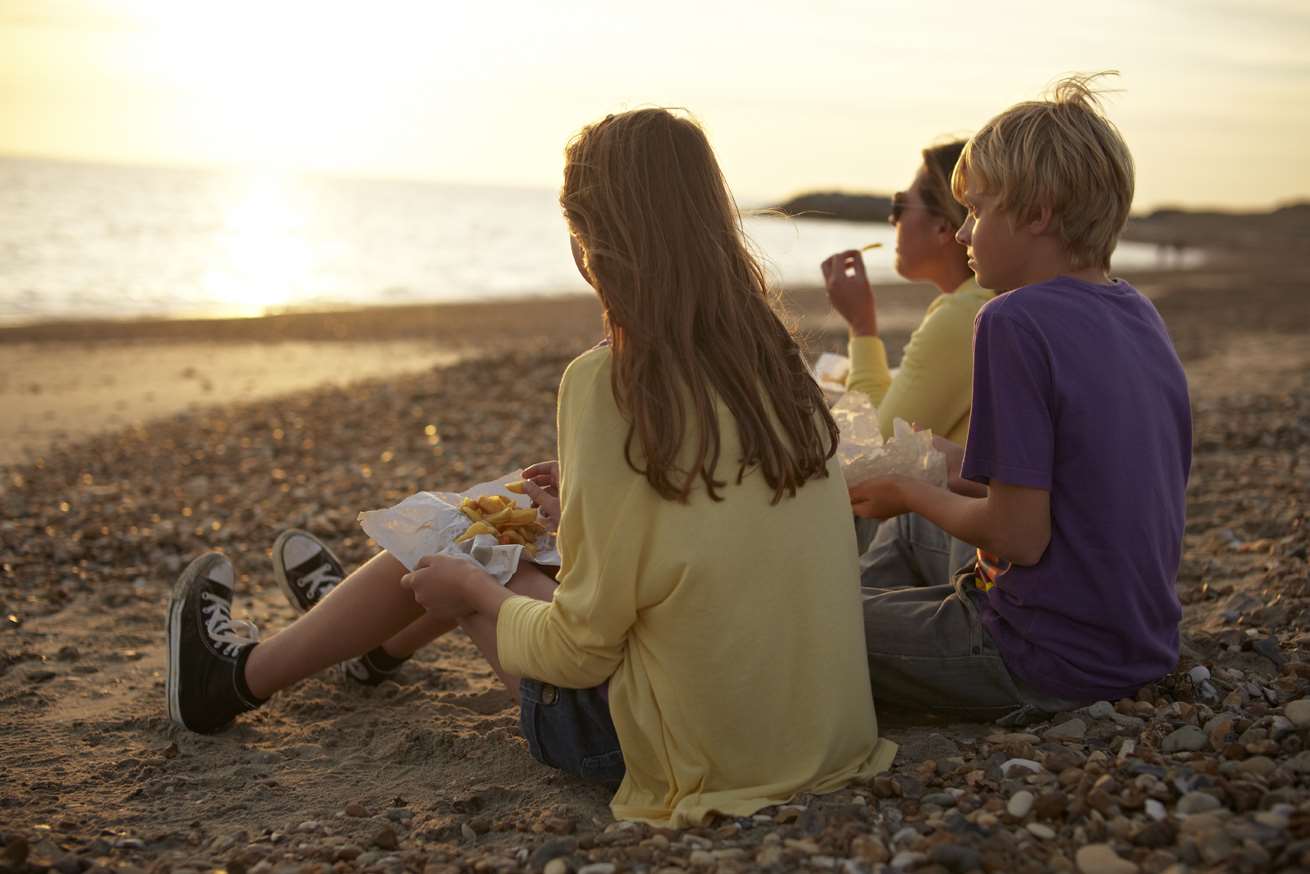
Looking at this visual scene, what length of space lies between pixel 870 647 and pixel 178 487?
16.7ft

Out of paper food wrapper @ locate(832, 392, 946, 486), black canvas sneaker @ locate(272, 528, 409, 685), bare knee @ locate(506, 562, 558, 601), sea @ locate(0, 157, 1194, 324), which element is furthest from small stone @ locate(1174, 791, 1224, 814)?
black canvas sneaker @ locate(272, 528, 409, 685)

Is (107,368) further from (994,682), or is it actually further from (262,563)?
(994,682)

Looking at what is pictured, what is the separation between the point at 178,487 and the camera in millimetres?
6699

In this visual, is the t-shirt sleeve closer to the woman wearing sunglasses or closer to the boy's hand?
the boy's hand

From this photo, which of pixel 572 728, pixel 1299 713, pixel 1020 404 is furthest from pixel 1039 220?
pixel 572 728

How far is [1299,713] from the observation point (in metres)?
2.63

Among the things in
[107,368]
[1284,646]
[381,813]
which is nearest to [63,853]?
[381,813]

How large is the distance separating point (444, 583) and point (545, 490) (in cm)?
38

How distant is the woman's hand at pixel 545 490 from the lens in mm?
2947

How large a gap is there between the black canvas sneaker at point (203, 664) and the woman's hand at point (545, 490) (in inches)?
41.3

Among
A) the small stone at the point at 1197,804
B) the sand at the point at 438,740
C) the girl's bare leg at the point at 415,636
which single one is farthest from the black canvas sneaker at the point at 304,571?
the small stone at the point at 1197,804

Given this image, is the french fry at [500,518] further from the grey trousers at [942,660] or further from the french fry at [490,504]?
the grey trousers at [942,660]

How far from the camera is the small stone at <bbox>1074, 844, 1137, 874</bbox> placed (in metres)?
2.06

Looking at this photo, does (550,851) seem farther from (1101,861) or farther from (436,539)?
(1101,861)
